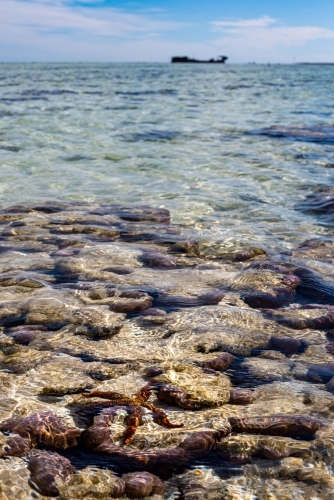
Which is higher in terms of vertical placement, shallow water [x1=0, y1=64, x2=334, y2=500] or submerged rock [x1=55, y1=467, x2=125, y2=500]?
shallow water [x1=0, y1=64, x2=334, y2=500]

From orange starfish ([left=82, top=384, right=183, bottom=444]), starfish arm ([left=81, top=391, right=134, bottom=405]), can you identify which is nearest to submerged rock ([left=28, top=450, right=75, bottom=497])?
orange starfish ([left=82, top=384, right=183, bottom=444])

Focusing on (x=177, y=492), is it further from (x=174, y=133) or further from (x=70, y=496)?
(x=174, y=133)

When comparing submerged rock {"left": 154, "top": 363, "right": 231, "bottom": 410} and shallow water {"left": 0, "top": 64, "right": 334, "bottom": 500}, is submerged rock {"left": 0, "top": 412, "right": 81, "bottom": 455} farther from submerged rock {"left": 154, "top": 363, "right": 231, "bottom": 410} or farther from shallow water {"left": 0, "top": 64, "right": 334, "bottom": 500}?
submerged rock {"left": 154, "top": 363, "right": 231, "bottom": 410}

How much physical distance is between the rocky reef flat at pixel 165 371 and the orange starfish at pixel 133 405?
0.04 feet

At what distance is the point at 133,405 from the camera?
4.29 m

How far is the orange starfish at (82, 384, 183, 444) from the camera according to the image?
4023 mm

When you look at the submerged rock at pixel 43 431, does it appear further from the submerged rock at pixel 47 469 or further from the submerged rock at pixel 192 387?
the submerged rock at pixel 192 387

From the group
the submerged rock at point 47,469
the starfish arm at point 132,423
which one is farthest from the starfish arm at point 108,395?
the submerged rock at point 47,469

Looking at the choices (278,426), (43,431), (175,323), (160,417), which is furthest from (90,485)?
(175,323)

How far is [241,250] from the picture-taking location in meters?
8.46

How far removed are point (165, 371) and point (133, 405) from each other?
26.9 inches

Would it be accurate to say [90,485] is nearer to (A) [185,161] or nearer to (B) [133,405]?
(B) [133,405]

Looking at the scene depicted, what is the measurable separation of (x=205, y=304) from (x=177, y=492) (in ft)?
10.3

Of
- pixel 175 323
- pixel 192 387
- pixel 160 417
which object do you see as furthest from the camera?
pixel 175 323
